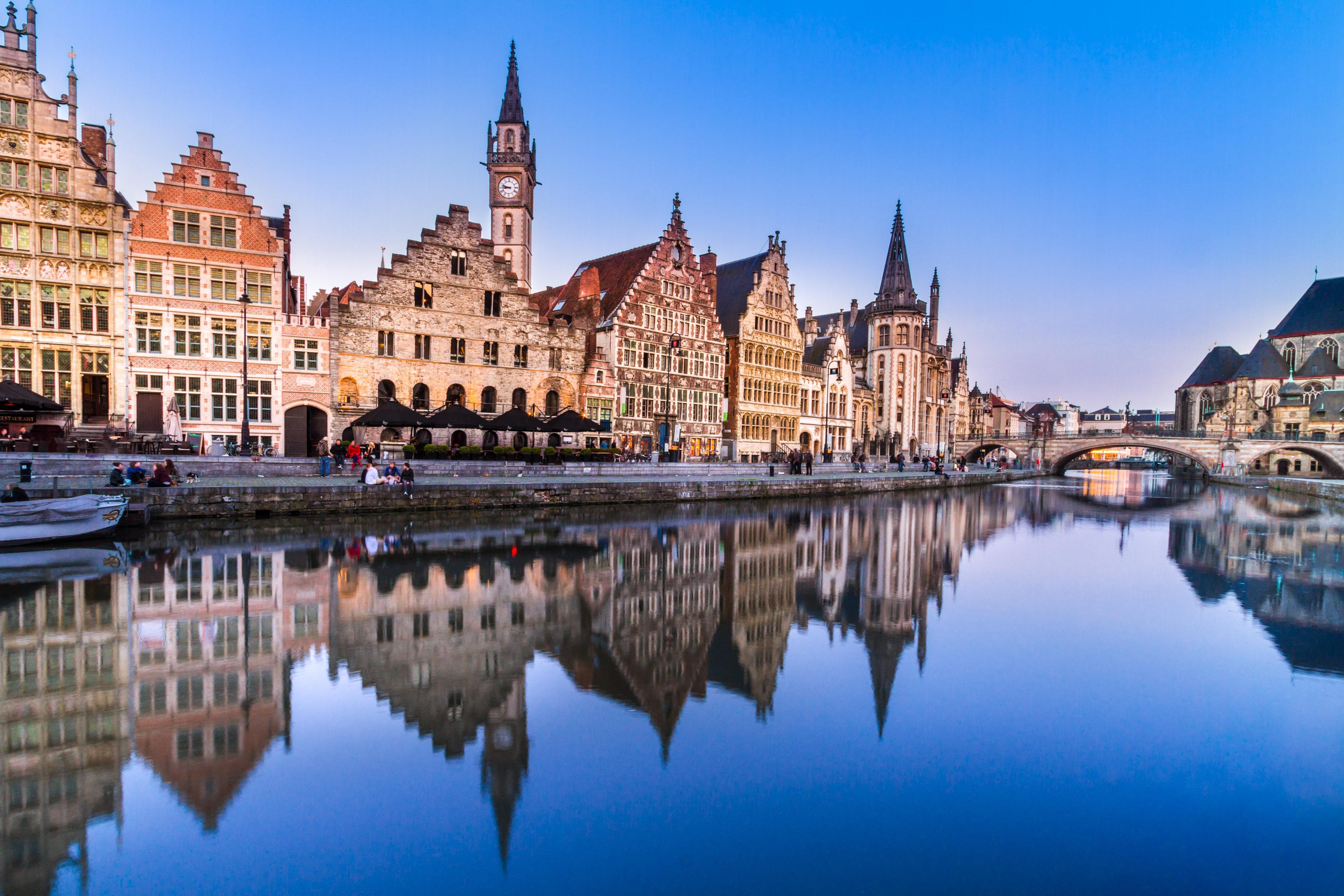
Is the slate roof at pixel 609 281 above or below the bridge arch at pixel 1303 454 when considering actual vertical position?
above

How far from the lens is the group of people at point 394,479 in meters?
21.8

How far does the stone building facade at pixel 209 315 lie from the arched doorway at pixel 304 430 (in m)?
0.07

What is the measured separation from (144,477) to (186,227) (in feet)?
49.8

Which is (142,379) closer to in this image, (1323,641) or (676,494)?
(676,494)

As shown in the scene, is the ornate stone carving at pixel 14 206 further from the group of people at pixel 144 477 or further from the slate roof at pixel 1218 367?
the slate roof at pixel 1218 367

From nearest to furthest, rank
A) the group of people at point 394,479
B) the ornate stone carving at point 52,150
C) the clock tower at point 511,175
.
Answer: the group of people at point 394,479, the ornate stone carving at point 52,150, the clock tower at point 511,175

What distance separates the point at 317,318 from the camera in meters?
30.5

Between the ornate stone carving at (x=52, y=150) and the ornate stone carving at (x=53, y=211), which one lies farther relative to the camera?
the ornate stone carving at (x=53, y=211)

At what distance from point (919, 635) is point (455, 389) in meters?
27.6

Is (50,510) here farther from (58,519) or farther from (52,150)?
(52,150)

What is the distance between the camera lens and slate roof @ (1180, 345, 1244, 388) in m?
79.5

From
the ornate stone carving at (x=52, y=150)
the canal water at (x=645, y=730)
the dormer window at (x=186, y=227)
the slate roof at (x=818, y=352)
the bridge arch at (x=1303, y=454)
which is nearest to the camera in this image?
the canal water at (x=645, y=730)

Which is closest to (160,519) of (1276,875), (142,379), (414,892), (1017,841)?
(142,379)

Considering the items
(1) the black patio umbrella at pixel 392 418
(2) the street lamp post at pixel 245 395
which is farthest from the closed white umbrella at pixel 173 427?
(1) the black patio umbrella at pixel 392 418
